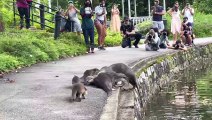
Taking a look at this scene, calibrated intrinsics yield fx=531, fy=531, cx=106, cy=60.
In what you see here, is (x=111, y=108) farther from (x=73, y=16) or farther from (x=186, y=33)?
(x=186, y=33)

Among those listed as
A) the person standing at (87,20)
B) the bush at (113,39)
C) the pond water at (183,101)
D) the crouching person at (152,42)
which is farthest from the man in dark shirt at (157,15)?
the person standing at (87,20)

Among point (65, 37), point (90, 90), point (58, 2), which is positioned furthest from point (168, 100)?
point (58, 2)

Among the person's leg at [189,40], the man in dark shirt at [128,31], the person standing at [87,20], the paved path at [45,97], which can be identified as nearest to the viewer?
the paved path at [45,97]

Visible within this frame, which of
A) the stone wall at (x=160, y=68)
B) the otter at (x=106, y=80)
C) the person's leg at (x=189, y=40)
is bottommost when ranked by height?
the stone wall at (x=160, y=68)

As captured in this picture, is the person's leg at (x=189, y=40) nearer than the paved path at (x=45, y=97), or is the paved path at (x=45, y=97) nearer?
the paved path at (x=45, y=97)

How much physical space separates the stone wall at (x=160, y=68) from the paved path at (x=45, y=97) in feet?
4.28

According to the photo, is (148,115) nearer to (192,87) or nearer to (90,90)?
(90,90)

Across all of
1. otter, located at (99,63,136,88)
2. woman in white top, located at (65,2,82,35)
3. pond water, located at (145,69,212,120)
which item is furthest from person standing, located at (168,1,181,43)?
otter, located at (99,63,136,88)

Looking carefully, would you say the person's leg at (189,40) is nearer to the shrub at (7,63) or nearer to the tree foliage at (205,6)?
the shrub at (7,63)

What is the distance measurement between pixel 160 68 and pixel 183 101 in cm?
361

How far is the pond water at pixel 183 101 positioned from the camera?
11.8 meters

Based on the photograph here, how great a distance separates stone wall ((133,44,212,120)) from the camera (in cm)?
1253

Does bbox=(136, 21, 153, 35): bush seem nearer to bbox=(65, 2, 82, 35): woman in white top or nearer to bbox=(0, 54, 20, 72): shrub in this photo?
bbox=(65, 2, 82, 35): woman in white top

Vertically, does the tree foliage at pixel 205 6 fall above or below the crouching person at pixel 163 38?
above
